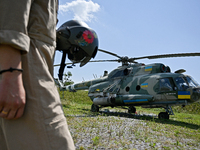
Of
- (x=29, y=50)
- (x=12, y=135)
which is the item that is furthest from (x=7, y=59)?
(x=12, y=135)

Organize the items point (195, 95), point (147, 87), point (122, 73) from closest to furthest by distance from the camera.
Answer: point (195, 95) < point (147, 87) < point (122, 73)

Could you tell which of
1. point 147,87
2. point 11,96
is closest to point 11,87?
point 11,96

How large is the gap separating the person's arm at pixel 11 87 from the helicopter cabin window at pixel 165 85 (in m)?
6.74

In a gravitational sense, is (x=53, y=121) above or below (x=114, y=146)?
above

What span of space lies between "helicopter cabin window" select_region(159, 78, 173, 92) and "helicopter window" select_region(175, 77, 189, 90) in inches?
11.4

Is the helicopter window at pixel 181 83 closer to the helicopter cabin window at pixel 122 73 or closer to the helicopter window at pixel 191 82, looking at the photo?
the helicopter window at pixel 191 82

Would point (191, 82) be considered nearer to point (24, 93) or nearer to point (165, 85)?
point (165, 85)

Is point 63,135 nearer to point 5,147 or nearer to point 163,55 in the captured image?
point 5,147

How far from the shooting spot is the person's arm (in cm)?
84

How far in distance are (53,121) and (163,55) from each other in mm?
6848

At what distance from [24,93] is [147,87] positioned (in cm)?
689

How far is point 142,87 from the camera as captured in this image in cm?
748

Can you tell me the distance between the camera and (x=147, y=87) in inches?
288

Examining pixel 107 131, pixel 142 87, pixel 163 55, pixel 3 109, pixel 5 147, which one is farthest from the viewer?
pixel 142 87
